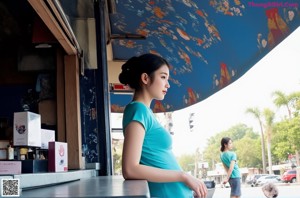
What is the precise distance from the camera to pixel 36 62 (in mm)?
4316

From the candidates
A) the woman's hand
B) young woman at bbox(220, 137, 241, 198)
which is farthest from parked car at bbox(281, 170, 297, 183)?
the woman's hand

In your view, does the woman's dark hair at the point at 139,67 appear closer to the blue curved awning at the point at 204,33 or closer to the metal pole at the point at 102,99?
the blue curved awning at the point at 204,33

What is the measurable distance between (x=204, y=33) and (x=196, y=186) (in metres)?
3.83

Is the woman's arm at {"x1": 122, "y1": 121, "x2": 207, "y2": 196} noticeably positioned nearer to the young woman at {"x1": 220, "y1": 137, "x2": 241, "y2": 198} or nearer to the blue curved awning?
the blue curved awning

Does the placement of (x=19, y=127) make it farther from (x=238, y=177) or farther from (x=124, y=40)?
(x=238, y=177)

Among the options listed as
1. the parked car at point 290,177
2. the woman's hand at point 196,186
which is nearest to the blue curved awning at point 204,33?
the woman's hand at point 196,186

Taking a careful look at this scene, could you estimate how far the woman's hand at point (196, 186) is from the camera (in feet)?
4.98

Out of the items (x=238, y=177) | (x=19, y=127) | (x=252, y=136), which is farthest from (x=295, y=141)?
(x=19, y=127)

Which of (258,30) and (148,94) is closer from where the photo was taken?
(148,94)

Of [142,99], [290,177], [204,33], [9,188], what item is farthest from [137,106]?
[290,177]

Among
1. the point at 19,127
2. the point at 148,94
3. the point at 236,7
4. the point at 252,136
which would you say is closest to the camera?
the point at 148,94

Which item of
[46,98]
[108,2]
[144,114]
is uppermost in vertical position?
[108,2]

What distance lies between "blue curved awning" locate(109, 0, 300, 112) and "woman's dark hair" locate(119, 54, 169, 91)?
217 cm

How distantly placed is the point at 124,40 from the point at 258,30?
8.18 ft
